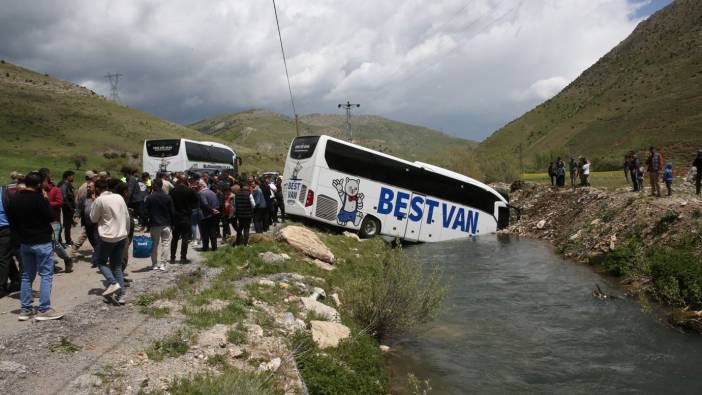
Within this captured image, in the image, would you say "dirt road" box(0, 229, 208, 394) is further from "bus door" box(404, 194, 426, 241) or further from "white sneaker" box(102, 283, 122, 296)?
"bus door" box(404, 194, 426, 241)

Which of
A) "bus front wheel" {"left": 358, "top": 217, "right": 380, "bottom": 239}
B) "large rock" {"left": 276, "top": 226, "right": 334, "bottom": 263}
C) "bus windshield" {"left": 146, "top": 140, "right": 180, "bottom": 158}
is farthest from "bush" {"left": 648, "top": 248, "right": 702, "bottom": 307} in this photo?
"bus windshield" {"left": 146, "top": 140, "right": 180, "bottom": 158}

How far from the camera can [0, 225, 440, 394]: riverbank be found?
17.2 feet

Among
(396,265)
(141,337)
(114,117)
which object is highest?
(114,117)

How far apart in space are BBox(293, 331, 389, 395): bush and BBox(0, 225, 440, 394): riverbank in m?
0.02

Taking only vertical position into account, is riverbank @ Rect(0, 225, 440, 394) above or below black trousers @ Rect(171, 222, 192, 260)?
below

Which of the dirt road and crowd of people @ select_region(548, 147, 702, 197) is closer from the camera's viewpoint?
the dirt road

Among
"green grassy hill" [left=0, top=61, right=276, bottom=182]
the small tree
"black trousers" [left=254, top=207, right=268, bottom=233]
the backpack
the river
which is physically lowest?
the river

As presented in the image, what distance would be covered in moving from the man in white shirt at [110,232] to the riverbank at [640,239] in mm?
10819

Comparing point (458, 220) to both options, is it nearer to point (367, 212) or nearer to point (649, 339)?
point (367, 212)

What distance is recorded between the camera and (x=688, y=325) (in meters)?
9.68

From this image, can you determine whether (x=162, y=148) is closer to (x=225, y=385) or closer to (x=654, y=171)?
(x=654, y=171)

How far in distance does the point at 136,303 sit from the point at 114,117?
92.5 meters

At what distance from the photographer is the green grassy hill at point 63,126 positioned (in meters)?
56.4

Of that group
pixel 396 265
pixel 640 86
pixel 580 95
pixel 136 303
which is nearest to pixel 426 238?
pixel 396 265
